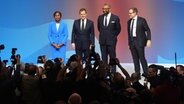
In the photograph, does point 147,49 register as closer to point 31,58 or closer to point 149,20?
point 149,20

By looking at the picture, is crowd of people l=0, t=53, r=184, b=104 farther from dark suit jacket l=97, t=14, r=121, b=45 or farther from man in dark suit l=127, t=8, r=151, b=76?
dark suit jacket l=97, t=14, r=121, b=45

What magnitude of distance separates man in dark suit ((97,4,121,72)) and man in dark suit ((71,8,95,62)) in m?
0.25

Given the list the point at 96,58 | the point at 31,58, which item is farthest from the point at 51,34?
the point at 96,58

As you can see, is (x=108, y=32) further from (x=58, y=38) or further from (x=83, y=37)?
(x=58, y=38)

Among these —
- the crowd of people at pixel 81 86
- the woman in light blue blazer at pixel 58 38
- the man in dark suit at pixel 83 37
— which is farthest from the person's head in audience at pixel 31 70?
the woman in light blue blazer at pixel 58 38

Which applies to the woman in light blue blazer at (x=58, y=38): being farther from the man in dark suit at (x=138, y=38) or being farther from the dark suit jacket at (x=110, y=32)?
the man in dark suit at (x=138, y=38)

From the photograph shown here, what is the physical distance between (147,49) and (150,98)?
661cm

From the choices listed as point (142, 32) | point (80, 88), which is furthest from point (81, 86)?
point (142, 32)

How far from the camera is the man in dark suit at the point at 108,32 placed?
9.49 meters

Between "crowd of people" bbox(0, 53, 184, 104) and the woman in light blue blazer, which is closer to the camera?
"crowd of people" bbox(0, 53, 184, 104)

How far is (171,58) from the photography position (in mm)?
12266

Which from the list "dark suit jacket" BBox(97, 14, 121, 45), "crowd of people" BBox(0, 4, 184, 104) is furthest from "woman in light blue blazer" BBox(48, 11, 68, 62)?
"crowd of people" BBox(0, 4, 184, 104)

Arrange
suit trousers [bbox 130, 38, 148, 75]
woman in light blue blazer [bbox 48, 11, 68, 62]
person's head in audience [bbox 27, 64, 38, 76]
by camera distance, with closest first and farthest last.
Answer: person's head in audience [bbox 27, 64, 38, 76] < suit trousers [bbox 130, 38, 148, 75] < woman in light blue blazer [bbox 48, 11, 68, 62]

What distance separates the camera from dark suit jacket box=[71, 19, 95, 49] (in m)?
9.56
